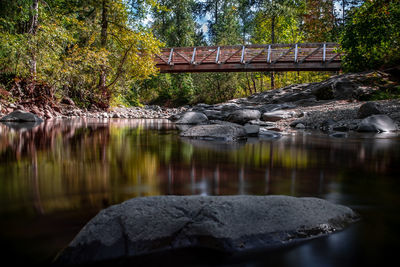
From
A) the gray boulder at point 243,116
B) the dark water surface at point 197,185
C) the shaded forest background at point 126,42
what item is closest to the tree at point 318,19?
the shaded forest background at point 126,42

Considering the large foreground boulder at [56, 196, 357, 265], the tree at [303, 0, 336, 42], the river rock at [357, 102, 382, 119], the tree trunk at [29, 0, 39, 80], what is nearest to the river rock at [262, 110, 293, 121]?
the river rock at [357, 102, 382, 119]

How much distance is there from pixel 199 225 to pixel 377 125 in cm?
571

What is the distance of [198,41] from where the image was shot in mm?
28844

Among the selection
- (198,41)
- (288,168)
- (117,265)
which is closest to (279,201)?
(117,265)

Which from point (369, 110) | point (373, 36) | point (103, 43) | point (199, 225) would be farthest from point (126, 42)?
point (199, 225)

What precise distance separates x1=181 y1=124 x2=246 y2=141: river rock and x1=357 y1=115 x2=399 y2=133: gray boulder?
2.55 meters

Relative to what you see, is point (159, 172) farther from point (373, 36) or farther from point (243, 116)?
point (373, 36)

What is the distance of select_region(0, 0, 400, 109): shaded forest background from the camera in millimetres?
8961

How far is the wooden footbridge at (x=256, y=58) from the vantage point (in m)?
14.6

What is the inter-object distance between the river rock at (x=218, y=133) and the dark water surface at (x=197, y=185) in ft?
4.25

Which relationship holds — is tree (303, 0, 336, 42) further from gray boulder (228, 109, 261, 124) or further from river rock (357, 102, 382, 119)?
river rock (357, 102, 382, 119)

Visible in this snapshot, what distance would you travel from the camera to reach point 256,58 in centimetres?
1530

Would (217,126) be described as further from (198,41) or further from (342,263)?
(198,41)

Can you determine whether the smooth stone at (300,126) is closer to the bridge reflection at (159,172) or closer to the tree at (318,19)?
the bridge reflection at (159,172)
